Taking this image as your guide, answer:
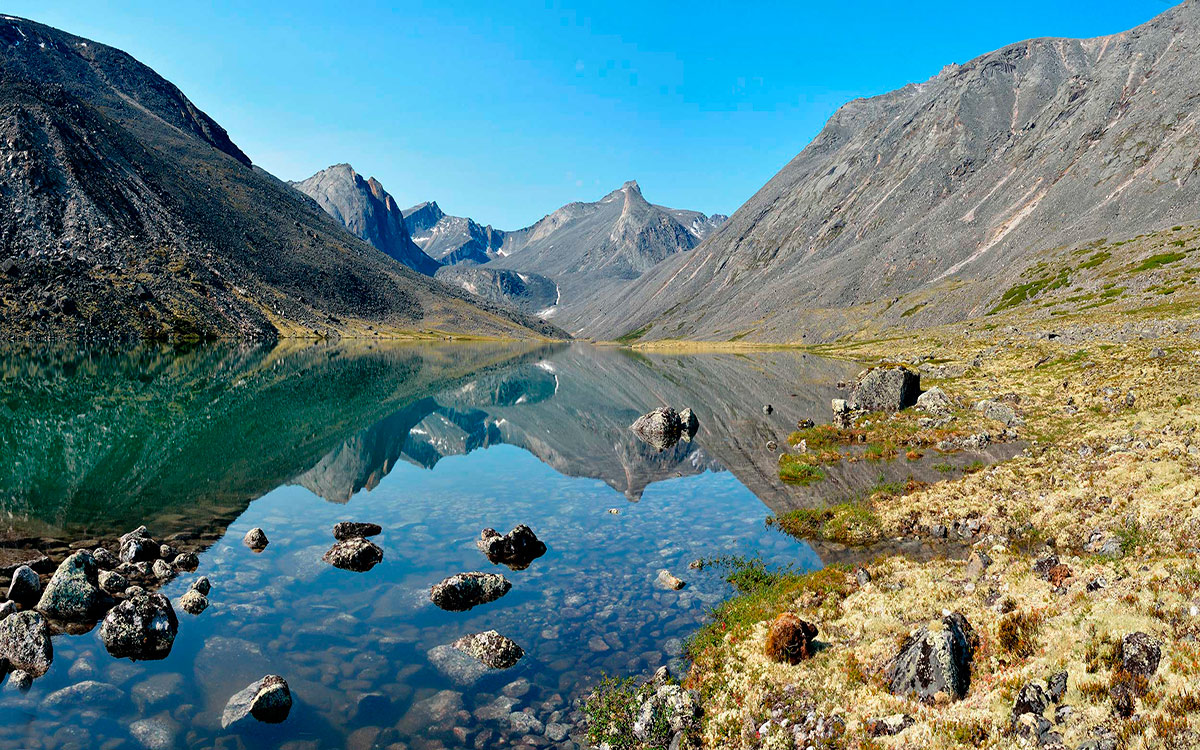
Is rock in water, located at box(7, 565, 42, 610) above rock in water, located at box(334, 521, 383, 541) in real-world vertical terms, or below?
below

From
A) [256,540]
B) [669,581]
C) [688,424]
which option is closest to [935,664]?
[669,581]

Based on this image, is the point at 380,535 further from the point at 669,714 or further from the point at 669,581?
the point at 669,714

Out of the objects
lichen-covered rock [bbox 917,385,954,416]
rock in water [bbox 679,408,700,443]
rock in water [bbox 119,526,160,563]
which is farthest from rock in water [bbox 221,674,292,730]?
lichen-covered rock [bbox 917,385,954,416]

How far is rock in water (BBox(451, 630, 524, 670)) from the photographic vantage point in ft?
56.2

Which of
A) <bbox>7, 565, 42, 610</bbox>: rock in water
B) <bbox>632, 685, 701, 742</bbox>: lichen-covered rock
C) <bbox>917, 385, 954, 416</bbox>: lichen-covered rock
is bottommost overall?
<bbox>7, 565, 42, 610</bbox>: rock in water

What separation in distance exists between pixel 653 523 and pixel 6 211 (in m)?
225

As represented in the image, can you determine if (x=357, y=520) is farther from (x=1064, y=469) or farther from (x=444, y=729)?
(x=1064, y=469)

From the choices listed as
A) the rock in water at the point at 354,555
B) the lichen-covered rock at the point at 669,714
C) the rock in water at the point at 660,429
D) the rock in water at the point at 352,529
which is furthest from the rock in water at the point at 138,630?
the rock in water at the point at 660,429

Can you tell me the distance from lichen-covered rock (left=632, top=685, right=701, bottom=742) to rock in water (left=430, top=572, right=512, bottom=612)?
872 cm

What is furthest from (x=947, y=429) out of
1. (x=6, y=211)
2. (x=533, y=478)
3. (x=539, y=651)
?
(x=6, y=211)

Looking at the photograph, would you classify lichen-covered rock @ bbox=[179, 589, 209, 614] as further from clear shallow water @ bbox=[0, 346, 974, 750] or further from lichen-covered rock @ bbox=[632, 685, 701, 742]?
lichen-covered rock @ bbox=[632, 685, 701, 742]

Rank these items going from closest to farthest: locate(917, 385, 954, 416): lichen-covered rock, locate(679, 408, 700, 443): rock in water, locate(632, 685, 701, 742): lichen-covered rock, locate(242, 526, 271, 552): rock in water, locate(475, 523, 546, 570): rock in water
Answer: locate(632, 685, 701, 742): lichen-covered rock, locate(475, 523, 546, 570): rock in water, locate(242, 526, 271, 552): rock in water, locate(917, 385, 954, 416): lichen-covered rock, locate(679, 408, 700, 443): rock in water

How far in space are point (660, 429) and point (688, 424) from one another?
12.3ft

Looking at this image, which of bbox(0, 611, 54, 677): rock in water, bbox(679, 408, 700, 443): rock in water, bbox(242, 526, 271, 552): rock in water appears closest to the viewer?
bbox(0, 611, 54, 677): rock in water
